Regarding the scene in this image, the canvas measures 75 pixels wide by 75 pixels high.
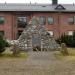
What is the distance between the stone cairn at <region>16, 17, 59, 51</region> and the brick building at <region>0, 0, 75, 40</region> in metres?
24.8

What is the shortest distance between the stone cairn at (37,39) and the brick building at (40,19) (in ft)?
81.2

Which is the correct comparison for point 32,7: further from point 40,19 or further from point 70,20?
point 70,20

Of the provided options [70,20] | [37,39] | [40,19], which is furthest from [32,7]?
[37,39]

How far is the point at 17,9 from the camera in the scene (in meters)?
69.3

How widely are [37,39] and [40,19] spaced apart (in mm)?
26002

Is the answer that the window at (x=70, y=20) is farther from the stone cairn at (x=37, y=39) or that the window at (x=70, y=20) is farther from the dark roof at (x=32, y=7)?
the stone cairn at (x=37, y=39)

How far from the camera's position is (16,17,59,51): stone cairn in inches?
1688

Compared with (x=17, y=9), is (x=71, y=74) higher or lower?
lower

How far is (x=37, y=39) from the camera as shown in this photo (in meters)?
43.4

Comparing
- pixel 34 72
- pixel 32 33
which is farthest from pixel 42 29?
pixel 34 72

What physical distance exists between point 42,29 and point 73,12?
27.4 meters

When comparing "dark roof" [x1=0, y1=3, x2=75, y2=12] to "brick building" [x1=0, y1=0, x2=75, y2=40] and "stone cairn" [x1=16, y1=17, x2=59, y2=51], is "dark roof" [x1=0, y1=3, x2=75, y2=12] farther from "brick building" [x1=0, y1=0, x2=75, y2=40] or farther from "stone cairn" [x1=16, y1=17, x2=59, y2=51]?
"stone cairn" [x1=16, y1=17, x2=59, y2=51]

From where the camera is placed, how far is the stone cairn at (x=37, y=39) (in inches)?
1688

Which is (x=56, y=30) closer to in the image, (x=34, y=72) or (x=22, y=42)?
(x=22, y=42)
